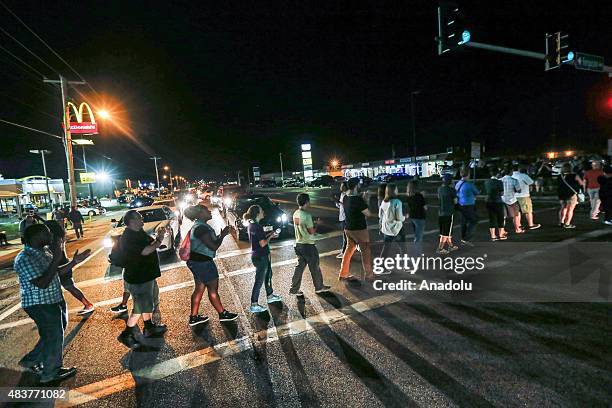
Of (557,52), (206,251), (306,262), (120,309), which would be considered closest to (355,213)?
(306,262)

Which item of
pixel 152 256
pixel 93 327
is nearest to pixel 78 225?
pixel 93 327

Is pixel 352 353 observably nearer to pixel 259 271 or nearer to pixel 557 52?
pixel 259 271

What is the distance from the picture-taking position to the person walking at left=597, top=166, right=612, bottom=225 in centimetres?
940

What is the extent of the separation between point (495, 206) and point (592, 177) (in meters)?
3.96

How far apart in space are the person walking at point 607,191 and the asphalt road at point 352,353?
17.3ft

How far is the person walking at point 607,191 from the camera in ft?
30.8

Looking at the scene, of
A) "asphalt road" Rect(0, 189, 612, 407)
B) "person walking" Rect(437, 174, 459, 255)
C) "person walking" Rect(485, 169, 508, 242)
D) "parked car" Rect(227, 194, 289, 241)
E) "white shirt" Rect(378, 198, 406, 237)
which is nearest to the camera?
"asphalt road" Rect(0, 189, 612, 407)

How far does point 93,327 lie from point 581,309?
7.22m

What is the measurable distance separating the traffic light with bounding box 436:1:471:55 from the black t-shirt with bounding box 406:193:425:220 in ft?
17.4

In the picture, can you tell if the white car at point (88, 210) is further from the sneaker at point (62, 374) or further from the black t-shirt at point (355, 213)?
the black t-shirt at point (355, 213)

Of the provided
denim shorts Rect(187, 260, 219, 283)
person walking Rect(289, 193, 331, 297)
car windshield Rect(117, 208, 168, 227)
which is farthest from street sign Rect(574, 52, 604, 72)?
car windshield Rect(117, 208, 168, 227)

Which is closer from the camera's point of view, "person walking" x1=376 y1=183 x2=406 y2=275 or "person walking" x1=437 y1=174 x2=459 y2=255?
"person walking" x1=376 y1=183 x2=406 y2=275

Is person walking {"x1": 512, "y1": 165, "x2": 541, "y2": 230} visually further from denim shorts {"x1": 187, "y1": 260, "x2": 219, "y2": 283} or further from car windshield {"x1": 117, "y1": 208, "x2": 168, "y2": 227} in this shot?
car windshield {"x1": 117, "y1": 208, "x2": 168, "y2": 227}

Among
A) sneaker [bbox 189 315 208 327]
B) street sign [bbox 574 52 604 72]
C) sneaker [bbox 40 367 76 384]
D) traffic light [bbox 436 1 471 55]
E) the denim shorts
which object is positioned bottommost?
sneaker [bbox 40 367 76 384]
